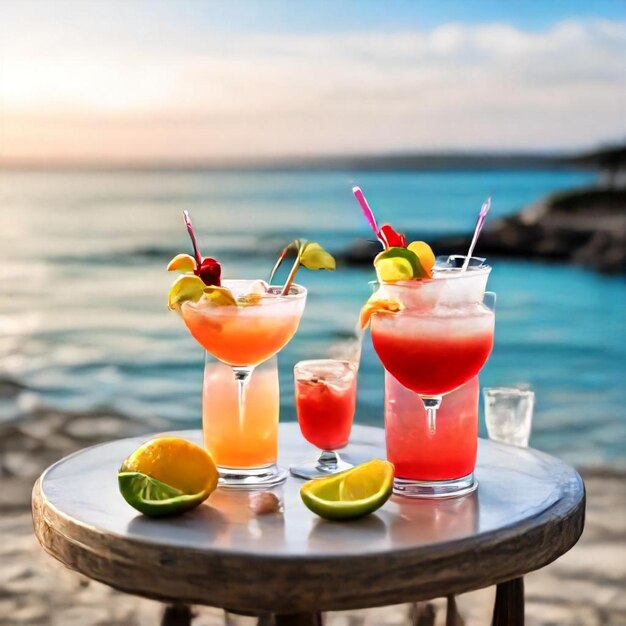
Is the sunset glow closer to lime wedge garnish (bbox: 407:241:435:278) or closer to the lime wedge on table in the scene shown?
lime wedge garnish (bbox: 407:241:435:278)

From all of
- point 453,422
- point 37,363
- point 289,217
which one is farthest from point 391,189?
point 453,422

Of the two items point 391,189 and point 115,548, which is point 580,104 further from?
point 115,548

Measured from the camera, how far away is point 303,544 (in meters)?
1.32

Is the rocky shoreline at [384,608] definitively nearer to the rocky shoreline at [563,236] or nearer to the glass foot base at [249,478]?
the glass foot base at [249,478]

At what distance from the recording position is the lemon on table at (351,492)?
142 cm

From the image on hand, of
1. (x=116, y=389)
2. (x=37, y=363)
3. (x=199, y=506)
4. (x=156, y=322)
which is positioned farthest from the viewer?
(x=156, y=322)

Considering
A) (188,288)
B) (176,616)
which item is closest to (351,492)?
(188,288)

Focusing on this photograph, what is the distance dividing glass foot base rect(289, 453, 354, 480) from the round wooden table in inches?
1.9

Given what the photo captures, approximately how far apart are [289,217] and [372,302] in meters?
14.6

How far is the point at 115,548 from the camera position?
52.9 inches

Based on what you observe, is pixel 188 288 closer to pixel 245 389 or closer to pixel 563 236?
pixel 245 389

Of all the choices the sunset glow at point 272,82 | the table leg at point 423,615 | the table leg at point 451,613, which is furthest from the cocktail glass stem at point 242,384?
the sunset glow at point 272,82

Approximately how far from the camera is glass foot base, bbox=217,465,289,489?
1.62m

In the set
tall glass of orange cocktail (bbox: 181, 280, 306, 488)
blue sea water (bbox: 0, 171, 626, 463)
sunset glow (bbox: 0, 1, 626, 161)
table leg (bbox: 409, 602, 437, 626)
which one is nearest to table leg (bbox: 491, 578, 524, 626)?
tall glass of orange cocktail (bbox: 181, 280, 306, 488)
